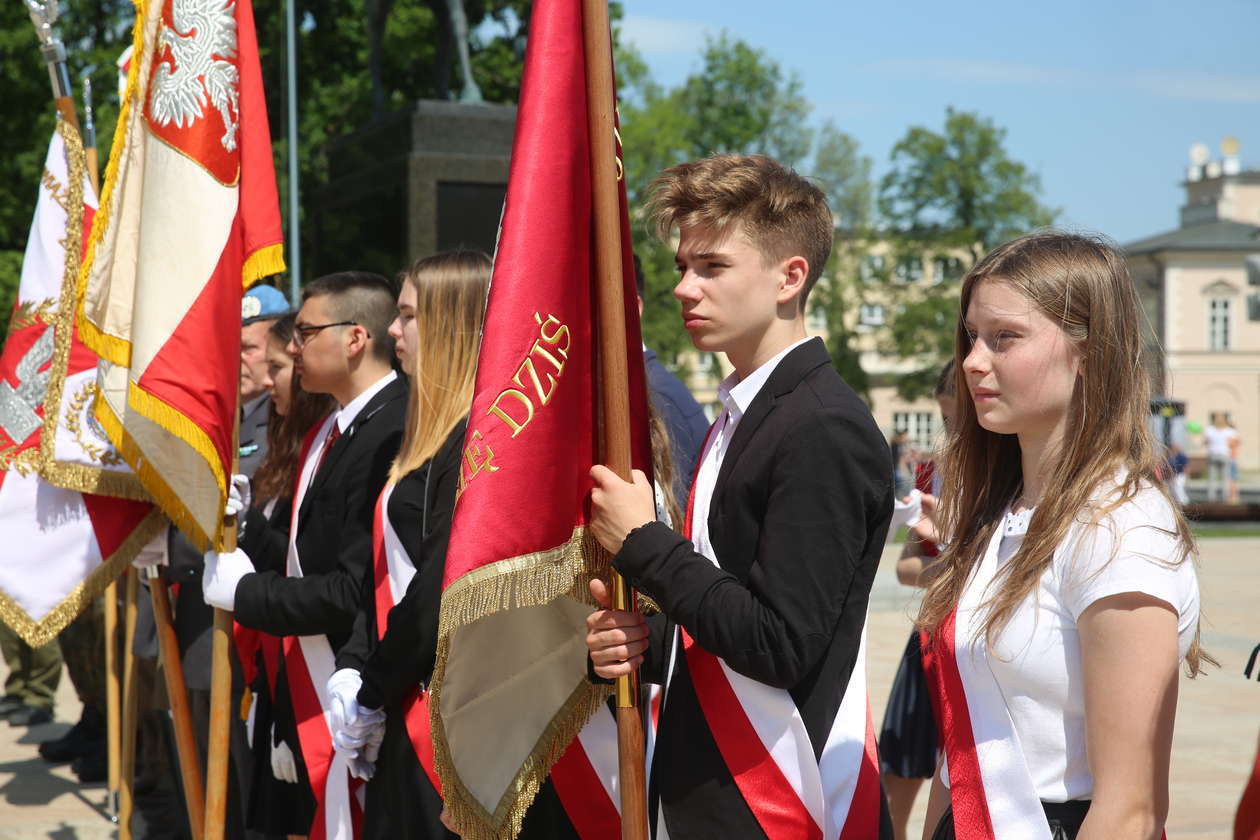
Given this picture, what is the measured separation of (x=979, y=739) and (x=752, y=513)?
0.58 metres

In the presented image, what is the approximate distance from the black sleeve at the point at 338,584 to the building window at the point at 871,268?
42708mm

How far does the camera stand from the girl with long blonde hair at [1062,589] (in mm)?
1939

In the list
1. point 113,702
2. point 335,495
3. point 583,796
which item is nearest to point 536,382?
point 583,796

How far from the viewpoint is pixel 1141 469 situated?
210 centimetres

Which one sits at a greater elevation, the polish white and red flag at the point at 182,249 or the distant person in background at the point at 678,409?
the polish white and red flag at the point at 182,249

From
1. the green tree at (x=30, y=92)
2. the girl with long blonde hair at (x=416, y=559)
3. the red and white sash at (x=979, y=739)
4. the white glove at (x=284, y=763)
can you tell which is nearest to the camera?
the red and white sash at (x=979, y=739)

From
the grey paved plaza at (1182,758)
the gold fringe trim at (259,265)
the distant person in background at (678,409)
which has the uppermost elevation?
the gold fringe trim at (259,265)

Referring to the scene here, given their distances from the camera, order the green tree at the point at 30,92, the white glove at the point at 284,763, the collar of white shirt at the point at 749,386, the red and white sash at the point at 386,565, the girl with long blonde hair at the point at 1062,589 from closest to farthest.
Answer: the girl with long blonde hair at the point at 1062,589, the collar of white shirt at the point at 749,386, the red and white sash at the point at 386,565, the white glove at the point at 284,763, the green tree at the point at 30,92

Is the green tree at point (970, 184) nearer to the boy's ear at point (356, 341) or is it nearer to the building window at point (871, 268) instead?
the building window at point (871, 268)

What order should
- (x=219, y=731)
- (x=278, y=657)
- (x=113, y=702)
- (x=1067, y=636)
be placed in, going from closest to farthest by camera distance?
(x=1067, y=636)
(x=219, y=731)
(x=278, y=657)
(x=113, y=702)

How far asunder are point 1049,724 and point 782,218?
1089 mm

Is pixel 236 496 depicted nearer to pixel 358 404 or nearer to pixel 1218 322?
pixel 358 404

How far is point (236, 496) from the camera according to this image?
4.15 m

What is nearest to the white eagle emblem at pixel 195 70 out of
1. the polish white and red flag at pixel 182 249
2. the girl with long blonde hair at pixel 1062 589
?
the polish white and red flag at pixel 182 249
